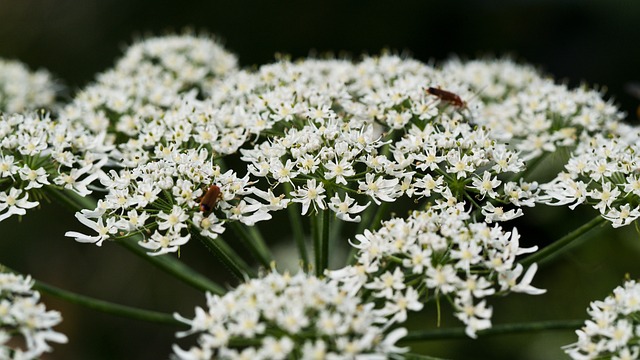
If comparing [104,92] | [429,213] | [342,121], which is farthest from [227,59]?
[429,213]

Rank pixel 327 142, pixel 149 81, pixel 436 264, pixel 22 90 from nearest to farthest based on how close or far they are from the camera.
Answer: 1. pixel 436 264
2. pixel 327 142
3. pixel 149 81
4. pixel 22 90

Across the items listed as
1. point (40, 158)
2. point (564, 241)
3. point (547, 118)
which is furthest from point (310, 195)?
point (547, 118)

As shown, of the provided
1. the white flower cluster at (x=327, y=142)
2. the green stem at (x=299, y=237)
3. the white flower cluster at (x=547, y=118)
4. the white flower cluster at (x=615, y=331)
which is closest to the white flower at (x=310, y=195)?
the white flower cluster at (x=327, y=142)

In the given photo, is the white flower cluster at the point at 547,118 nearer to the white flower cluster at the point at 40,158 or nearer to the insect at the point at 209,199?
the insect at the point at 209,199

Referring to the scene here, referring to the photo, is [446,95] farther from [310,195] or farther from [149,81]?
[149,81]

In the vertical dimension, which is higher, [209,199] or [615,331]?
[209,199]

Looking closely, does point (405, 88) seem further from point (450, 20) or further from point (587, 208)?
point (450, 20)

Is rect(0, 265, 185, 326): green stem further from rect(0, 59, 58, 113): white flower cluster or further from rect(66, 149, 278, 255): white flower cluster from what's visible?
rect(0, 59, 58, 113): white flower cluster
